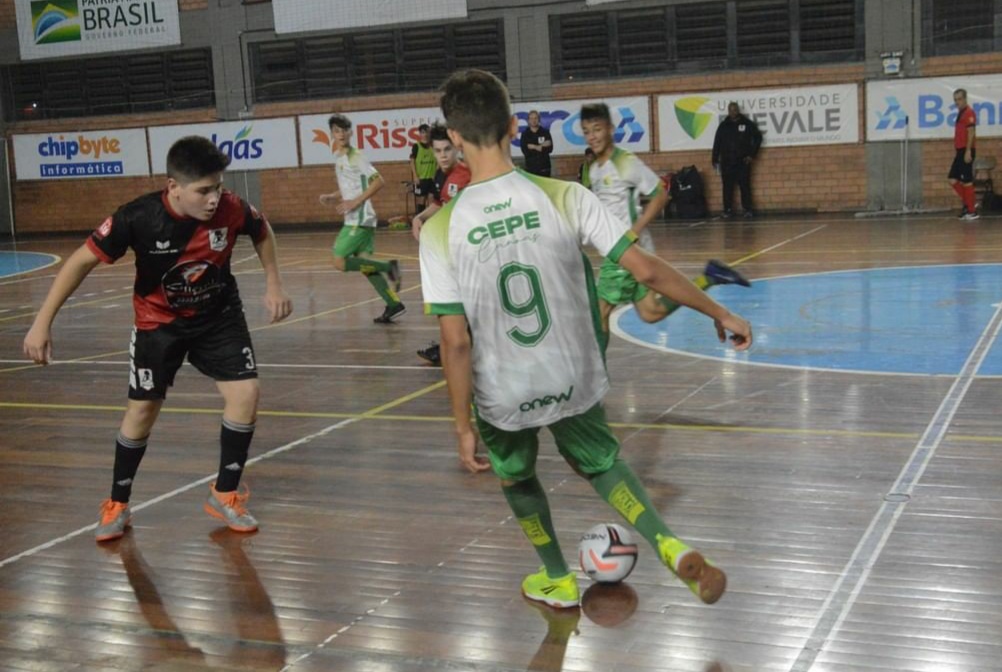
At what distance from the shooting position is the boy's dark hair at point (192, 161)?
18.4ft

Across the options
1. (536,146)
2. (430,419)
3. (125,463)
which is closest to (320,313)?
(430,419)

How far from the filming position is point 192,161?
220 inches

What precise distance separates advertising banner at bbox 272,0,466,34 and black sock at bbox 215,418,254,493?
20388mm

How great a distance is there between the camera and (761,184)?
24.1 meters

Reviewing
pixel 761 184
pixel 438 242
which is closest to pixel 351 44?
pixel 761 184

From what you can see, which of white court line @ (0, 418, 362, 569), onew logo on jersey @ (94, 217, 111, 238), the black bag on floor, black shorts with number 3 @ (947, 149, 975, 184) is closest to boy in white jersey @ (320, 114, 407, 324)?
white court line @ (0, 418, 362, 569)

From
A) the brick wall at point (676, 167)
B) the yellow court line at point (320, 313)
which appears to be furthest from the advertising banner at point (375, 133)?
the yellow court line at point (320, 313)

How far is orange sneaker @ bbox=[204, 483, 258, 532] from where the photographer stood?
6211 millimetres

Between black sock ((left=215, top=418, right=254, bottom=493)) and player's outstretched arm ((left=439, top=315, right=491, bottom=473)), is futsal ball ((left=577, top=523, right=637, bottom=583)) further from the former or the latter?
black sock ((left=215, top=418, right=254, bottom=493))

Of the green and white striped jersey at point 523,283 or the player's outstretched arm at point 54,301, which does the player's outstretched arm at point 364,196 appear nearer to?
the player's outstretched arm at point 54,301

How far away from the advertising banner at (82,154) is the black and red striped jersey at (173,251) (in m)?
23.9

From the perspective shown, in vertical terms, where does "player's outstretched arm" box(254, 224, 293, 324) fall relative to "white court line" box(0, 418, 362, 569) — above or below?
above

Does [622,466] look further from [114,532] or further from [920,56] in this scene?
[920,56]

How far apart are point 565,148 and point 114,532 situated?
785 inches
